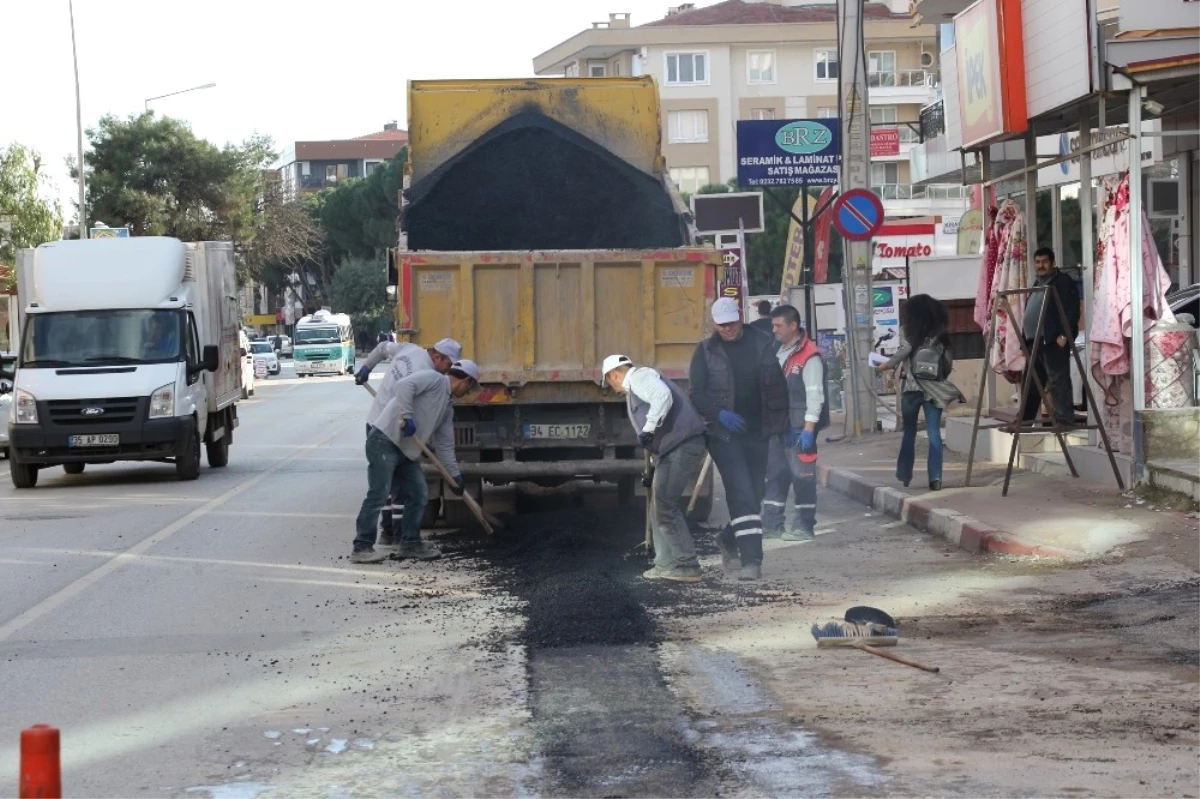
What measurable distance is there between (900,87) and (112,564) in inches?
2768

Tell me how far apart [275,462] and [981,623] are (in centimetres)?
1534

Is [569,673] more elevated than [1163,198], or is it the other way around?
[1163,198]

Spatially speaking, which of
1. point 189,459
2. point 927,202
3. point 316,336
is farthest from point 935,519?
point 927,202

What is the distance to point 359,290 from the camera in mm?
96312

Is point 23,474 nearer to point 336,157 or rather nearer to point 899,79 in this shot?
point 899,79

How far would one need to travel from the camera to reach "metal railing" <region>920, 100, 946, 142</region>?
30.8 metres

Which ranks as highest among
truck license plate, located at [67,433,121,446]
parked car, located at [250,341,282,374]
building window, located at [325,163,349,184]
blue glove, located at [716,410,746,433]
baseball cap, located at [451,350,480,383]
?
building window, located at [325,163,349,184]

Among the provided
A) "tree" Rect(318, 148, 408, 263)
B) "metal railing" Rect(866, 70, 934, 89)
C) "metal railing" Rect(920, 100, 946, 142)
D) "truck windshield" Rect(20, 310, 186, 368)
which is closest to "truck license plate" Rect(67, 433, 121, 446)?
"truck windshield" Rect(20, 310, 186, 368)

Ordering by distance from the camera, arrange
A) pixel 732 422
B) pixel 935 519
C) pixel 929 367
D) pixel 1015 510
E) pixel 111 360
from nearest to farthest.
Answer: pixel 732 422
pixel 1015 510
pixel 935 519
pixel 929 367
pixel 111 360

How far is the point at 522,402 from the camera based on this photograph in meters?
13.6

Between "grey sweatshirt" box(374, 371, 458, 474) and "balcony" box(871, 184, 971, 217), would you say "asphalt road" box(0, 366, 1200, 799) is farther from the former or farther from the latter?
"balcony" box(871, 184, 971, 217)

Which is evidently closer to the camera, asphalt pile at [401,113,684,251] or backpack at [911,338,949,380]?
backpack at [911,338,949,380]

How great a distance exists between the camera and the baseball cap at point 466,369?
12.8 metres

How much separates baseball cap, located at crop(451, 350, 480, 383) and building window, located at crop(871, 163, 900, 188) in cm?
6641
